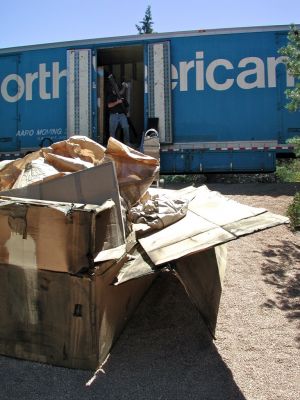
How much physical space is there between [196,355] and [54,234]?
131cm

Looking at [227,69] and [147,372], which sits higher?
[227,69]

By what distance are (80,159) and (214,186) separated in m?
5.67

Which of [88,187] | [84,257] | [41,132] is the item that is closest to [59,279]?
[84,257]

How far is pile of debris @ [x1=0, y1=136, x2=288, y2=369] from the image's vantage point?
273 cm

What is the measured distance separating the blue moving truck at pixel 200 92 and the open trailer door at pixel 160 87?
0.02 metres

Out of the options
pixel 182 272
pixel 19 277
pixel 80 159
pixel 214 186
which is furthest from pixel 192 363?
pixel 214 186

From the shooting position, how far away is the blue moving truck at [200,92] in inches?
354

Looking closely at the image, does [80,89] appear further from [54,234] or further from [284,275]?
[54,234]

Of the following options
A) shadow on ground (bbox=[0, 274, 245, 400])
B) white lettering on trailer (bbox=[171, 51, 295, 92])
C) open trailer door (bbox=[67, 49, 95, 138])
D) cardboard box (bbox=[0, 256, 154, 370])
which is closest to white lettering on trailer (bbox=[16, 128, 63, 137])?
open trailer door (bbox=[67, 49, 95, 138])

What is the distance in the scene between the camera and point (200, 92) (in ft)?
30.1

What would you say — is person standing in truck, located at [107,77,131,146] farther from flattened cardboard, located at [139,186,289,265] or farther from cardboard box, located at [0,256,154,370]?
cardboard box, located at [0,256,154,370]

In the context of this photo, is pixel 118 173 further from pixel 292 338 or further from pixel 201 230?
pixel 292 338

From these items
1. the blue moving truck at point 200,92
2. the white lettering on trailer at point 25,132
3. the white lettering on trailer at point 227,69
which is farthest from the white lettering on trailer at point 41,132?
the white lettering on trailer at point 227,69

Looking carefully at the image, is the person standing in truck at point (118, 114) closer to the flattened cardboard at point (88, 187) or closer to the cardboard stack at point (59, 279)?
the flattened cardboard at point (88, 187)
